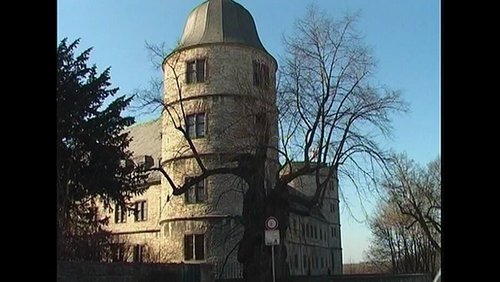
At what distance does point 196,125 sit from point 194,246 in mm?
2803

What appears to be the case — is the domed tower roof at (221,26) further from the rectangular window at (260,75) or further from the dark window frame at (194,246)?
the dark window frame at (194,246)

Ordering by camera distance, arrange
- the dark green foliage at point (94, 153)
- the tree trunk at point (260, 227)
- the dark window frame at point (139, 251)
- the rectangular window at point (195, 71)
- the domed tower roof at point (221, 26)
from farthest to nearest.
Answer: the dark window frame at point (139, 251) → the domed tower roof at point (221, 26) → the rectangular window at point (195, 71) → the tree trunk at point (260, 227) → the dark green foliage at point (94, 153)

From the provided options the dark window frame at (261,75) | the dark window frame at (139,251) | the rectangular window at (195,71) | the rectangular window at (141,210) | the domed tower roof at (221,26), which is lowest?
the dark window frame at (139,251)

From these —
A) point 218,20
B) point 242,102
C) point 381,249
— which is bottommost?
point 381,249

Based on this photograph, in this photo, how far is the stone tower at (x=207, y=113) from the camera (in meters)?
13.2

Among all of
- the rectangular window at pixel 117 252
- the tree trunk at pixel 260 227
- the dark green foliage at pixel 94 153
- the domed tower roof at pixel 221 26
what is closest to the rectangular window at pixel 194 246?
the rectangular window at pixel 117 252

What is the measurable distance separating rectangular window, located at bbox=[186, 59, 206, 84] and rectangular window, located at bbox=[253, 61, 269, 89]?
1499 mm

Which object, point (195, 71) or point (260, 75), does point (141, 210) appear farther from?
point (260, 75)

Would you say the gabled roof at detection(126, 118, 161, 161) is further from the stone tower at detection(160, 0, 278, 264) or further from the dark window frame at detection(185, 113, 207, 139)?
the dark window frame at detection(185, 113, 207, 139)
